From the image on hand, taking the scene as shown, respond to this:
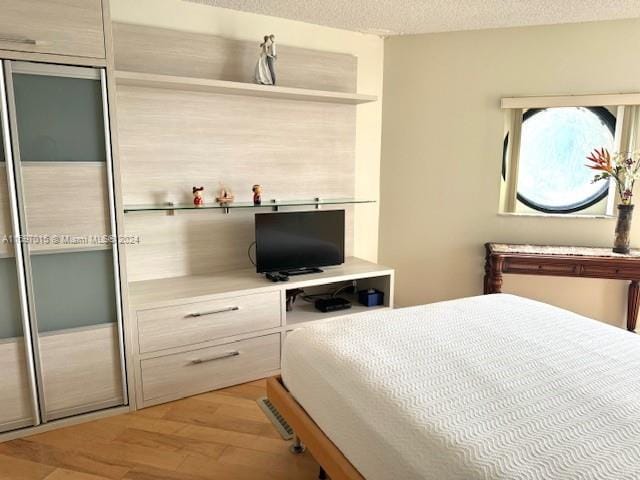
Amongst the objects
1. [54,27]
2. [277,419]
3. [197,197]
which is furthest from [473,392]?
[54,27]

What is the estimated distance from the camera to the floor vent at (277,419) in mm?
2068

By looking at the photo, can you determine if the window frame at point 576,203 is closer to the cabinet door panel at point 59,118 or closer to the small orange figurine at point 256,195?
the small orange figurine at point 256,195

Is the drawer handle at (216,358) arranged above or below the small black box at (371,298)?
below

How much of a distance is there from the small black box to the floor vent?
4.18 ft

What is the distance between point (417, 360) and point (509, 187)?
96.2 inches

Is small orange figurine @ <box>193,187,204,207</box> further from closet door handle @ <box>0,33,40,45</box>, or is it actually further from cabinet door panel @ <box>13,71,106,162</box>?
closet door handle @ <box>0,33,40,45</box>

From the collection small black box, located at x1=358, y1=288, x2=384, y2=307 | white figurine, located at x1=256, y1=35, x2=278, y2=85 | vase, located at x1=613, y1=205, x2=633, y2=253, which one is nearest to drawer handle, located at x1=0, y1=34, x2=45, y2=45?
white figurine, located at x1=256, y1=35, x2=278, y2=85

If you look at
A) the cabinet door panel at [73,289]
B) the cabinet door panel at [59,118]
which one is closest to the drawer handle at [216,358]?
the cabinet door panel at [73,289]

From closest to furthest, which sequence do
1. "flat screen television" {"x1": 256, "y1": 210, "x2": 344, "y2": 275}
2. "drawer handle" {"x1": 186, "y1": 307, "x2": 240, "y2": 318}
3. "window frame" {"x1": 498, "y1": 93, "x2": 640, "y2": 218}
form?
"drawer handle" {"x1": 186, "y1": 307, "x2": 240, "y2": 318} → "flat screen television" {"x1": 256, "y1": 210, "x2": 344, "y2": 275} → "window frame" {"x1": 498, "y1": 93, "x2": 640, "y2": 218}

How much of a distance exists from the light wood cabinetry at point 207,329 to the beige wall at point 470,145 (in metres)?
1.03

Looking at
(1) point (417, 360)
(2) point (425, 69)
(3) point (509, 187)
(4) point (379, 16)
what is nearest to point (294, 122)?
(4) point (379, 16)

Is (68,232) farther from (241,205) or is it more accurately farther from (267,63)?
(267,63)

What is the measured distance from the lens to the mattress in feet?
4.01

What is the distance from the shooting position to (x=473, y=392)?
59.6 inches
